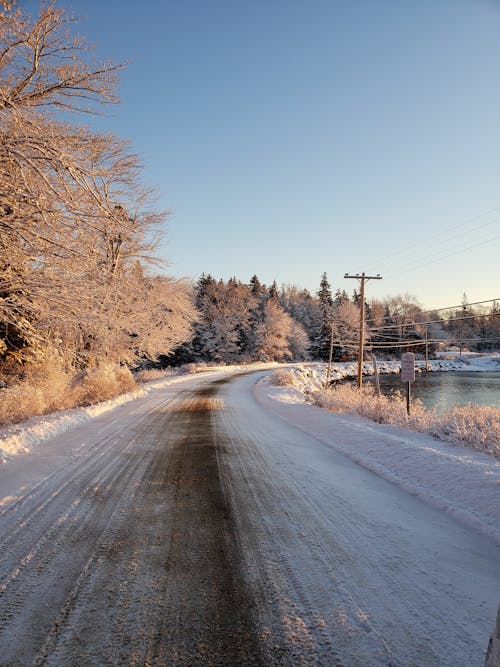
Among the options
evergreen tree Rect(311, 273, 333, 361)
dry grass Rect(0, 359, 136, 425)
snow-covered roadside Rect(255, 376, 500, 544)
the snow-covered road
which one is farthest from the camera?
evergreen tree Rect(311, 273, 333, 361)

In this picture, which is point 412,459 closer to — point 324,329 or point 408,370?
point 408,370

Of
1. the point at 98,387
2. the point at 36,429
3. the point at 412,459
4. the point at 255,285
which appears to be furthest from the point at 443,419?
the point at 255,285

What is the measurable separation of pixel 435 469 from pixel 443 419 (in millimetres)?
5209

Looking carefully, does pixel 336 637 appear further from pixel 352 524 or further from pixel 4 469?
pixel 4 469

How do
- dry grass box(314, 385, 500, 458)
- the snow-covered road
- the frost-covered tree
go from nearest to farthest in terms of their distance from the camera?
the snow-covered road < dry grass box(314, 385, 500, 458) < the frost-covered tree

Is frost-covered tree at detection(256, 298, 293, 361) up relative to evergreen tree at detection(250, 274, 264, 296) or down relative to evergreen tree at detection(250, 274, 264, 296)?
down

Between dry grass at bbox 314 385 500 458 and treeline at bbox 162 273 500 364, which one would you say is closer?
dry grass at bbox 314 385 500 458

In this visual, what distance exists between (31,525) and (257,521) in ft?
7.10

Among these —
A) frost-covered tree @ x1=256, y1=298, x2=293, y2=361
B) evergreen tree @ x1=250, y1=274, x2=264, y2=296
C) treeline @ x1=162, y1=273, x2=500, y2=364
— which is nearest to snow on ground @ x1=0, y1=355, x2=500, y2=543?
treeline @ x1=162, y1=273, x2=500, y2=364

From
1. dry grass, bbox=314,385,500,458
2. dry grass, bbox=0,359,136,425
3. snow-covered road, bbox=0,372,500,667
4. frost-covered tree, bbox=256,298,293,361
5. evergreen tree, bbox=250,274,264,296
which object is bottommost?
dry grass, bbox=314,385,500,458

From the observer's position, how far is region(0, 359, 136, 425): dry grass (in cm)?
784

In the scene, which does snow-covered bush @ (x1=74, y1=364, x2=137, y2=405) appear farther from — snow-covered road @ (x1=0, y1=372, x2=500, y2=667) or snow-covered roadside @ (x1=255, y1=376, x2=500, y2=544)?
snow-covered roadside @ (x1=255, y1=376, x2=500, y2=544)

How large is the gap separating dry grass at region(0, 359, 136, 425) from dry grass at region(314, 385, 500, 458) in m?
8.54

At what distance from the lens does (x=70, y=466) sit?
5062 millimetres
